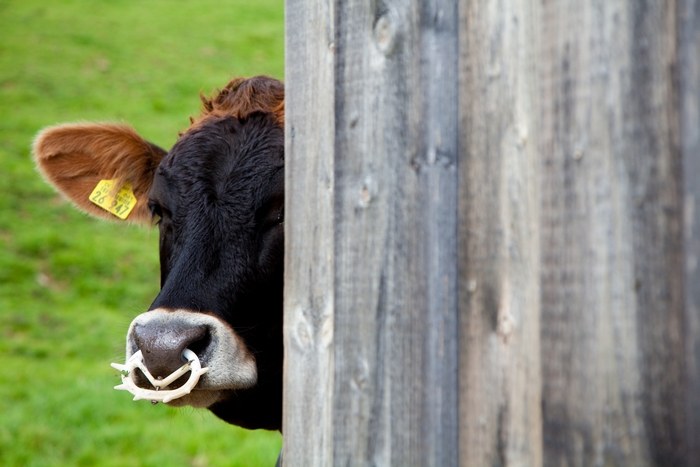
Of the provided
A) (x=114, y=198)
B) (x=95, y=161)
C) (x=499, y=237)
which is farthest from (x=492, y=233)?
(x=95, y=161)

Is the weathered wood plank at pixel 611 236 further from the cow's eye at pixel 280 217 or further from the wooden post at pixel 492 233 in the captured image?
the cow's eye at pixel 280 217

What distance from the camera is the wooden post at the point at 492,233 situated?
1.29 metres

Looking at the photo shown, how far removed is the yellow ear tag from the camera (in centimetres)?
394

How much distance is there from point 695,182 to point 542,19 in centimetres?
39

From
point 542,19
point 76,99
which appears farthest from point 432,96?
point 76,99

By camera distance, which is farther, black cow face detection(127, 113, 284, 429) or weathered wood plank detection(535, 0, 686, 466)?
black cow face detection(127, 113, 284, 429)

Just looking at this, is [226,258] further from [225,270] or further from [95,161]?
[95,161]

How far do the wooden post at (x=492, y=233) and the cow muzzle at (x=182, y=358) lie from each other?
26.0 inches

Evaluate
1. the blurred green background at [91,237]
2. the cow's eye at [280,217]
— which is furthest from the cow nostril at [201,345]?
the blurred green background at [91,237]

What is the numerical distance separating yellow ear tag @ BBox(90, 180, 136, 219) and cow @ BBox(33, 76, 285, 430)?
27 cm

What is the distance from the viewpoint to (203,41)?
19.5 m

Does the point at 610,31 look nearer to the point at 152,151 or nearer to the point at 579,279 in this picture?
the point at 579,279

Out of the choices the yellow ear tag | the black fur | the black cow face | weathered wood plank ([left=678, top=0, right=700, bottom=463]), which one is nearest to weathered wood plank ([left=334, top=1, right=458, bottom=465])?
weathered wood plank ([left=678, top=0, right=700, bottom=463])

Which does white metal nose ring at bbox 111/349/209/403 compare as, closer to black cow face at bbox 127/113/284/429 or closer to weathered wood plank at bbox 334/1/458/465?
black cow face at bbox 127/113/284/429
